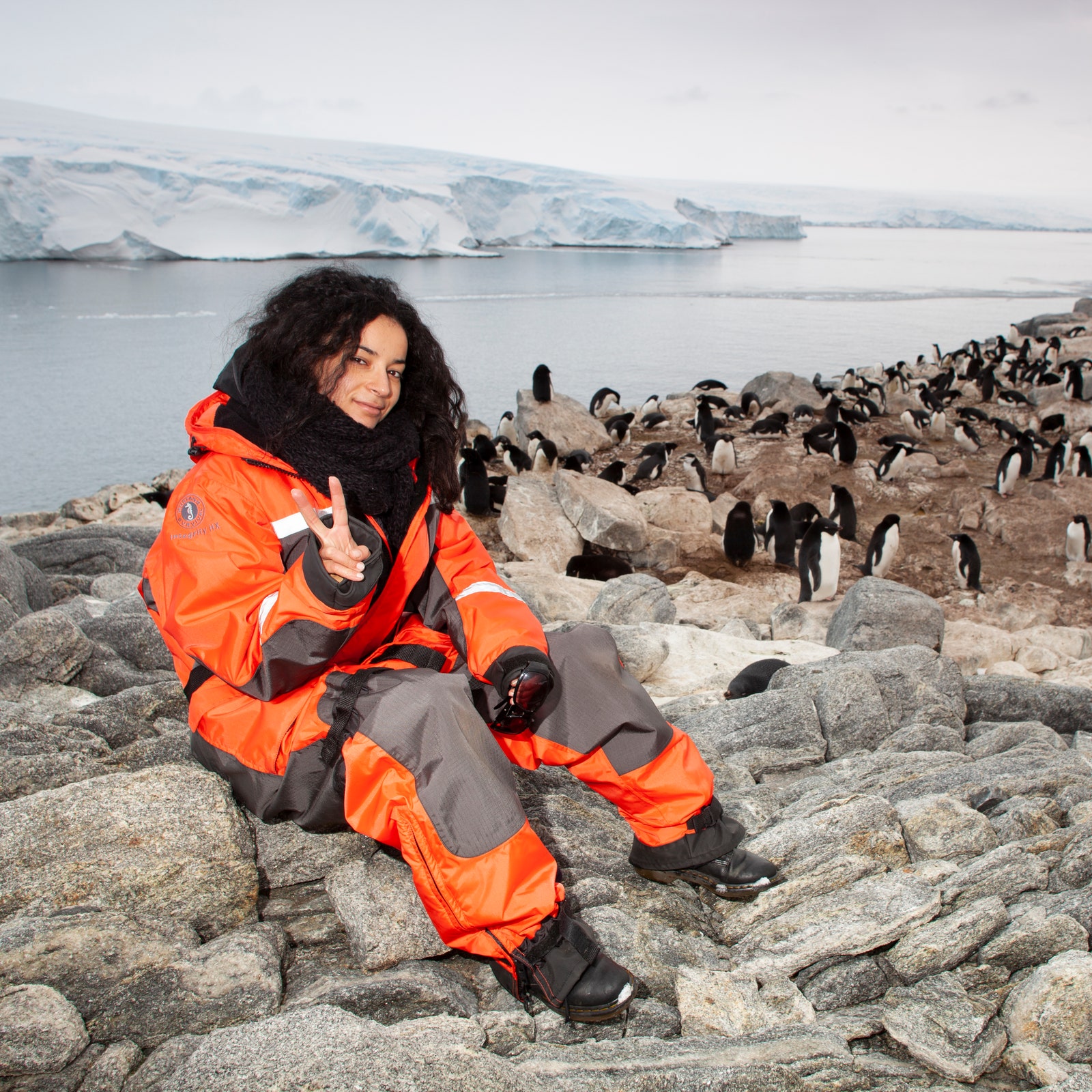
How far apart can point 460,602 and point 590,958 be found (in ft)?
2.61

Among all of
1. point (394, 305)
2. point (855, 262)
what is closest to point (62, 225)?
point (394, 305)

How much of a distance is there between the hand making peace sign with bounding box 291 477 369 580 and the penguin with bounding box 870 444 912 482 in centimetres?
873

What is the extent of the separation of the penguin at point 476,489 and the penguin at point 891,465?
434 cm

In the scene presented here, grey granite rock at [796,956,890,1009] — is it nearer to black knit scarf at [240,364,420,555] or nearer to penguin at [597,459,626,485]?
black knit scarf at [240,364,420,555]

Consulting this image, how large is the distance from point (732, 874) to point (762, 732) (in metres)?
0.99

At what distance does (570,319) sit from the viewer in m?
22.9

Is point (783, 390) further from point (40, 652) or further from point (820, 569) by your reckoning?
point (40, 652)

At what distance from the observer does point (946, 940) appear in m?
1.67

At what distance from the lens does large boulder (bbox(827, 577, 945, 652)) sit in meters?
4.58

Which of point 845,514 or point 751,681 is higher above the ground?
point 751,681

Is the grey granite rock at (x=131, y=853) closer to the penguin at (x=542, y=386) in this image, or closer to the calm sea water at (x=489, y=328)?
the calm sea water at (x=489, y=328)

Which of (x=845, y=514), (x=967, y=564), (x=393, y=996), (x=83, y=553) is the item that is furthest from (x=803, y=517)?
(x=393, y=996)

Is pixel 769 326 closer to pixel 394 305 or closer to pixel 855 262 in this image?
pixel 394 305

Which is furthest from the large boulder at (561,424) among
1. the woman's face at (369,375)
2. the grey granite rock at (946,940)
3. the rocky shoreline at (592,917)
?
the grey granite rock at (946,940)
